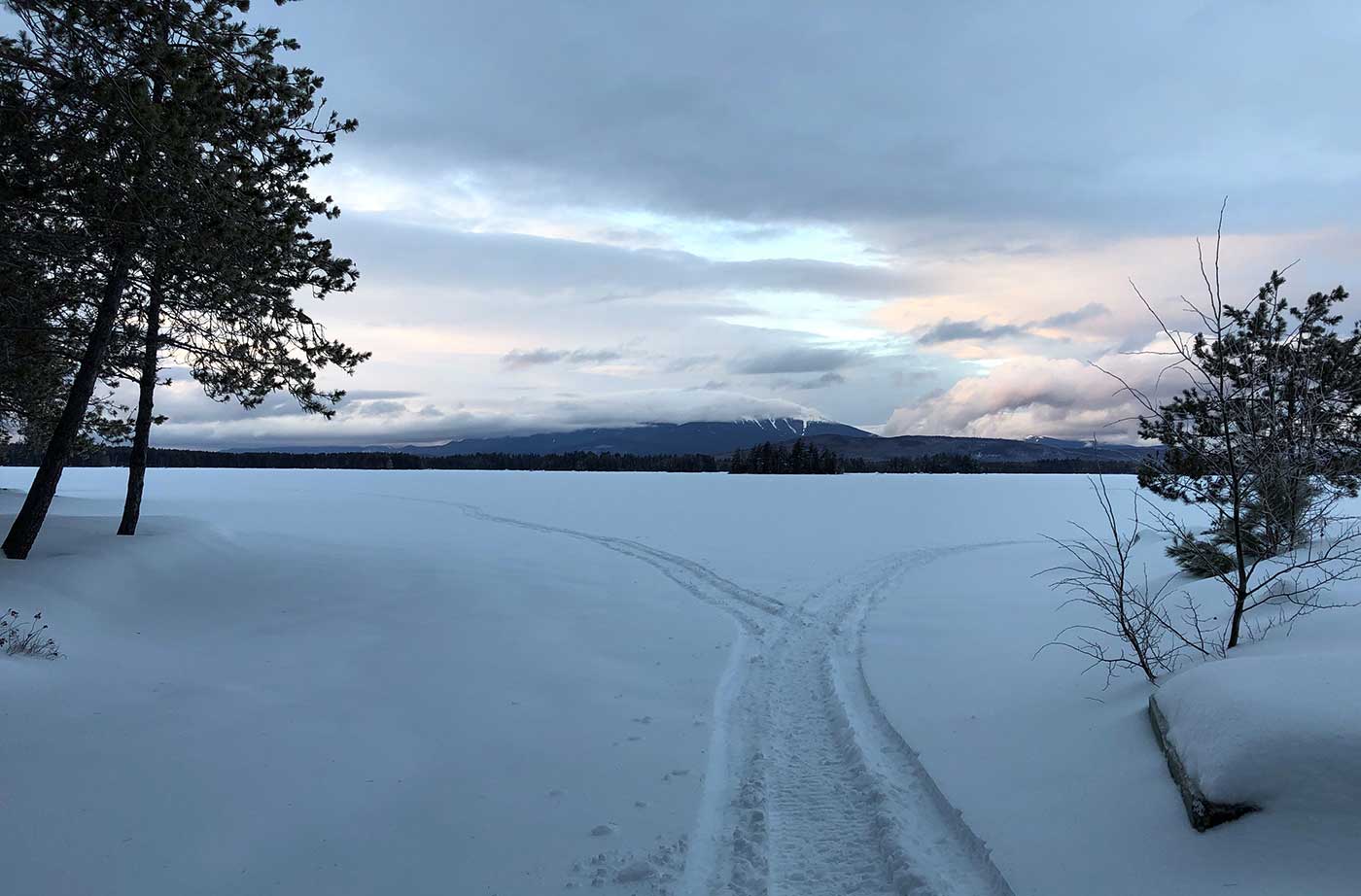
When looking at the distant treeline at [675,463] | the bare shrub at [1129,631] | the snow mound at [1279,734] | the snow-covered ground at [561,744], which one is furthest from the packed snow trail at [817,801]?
the distant treeline at [675,463]

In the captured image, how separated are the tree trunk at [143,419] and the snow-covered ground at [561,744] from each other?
23.6 inches

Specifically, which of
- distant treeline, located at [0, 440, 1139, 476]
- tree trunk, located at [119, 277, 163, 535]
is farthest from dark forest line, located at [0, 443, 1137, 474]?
tree trunk, located at [119, 277, 163, 535]

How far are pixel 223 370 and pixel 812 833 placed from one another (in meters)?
13.2

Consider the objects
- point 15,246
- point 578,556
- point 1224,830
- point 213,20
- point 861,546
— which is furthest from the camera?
point 861,546

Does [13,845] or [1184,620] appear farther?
[1184,620]

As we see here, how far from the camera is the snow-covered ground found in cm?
426

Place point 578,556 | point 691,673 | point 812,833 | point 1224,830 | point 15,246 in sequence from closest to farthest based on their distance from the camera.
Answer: point 1224,830 → point 812,833 → point 15,246 → point 691,673 → point 578,556

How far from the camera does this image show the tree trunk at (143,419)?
41.8ft

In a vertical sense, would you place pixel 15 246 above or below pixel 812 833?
above

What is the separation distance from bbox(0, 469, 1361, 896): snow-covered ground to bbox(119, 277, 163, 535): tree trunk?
0.60 metres

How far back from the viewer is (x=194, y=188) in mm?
6812

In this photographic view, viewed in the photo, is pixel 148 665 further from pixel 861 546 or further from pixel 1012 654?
pixel 861 546

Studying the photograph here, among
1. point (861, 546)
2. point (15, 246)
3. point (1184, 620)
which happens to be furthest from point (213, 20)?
point (861, 546)

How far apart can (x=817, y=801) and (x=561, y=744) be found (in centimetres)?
240
